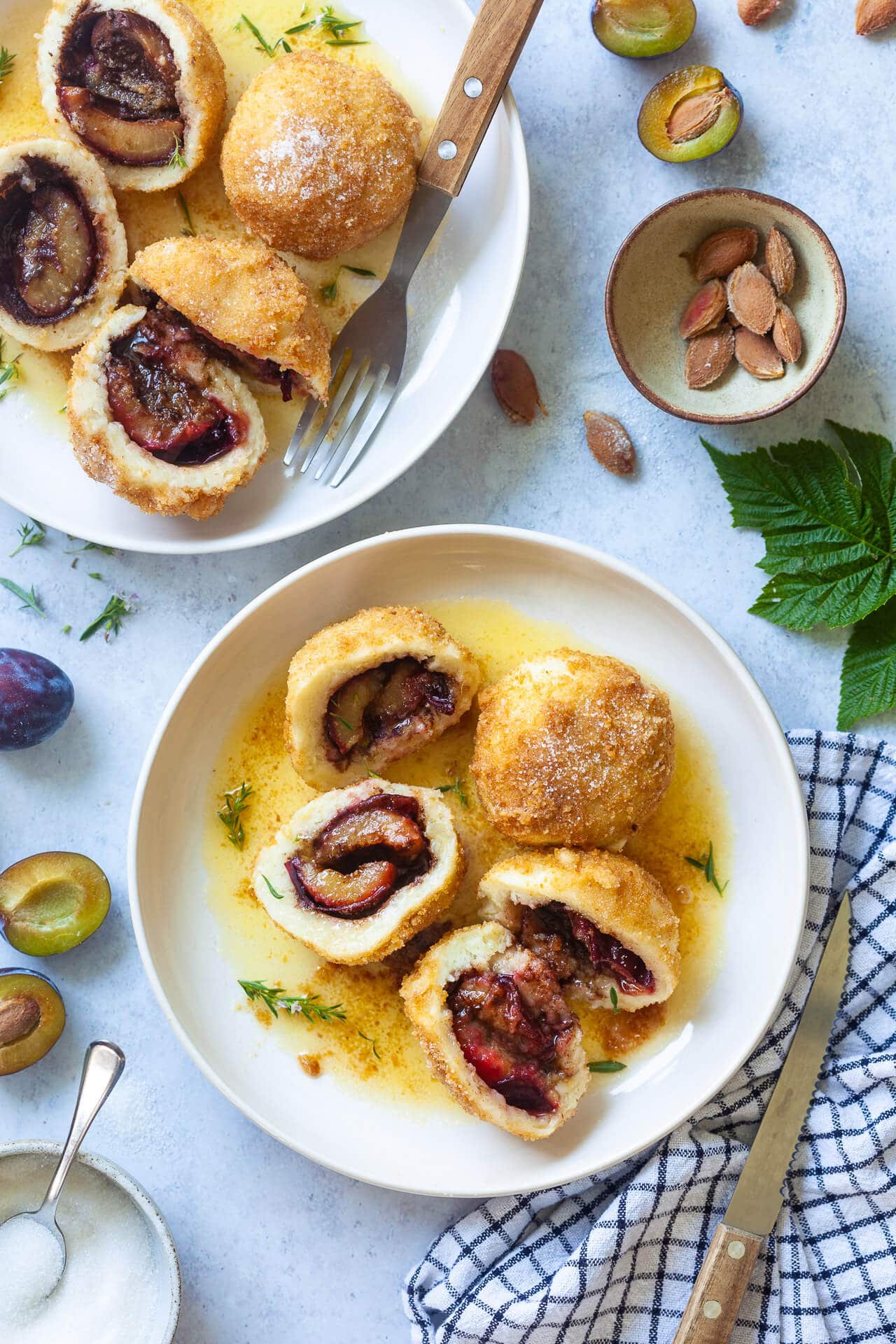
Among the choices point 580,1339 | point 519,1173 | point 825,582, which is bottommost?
point 580,1339

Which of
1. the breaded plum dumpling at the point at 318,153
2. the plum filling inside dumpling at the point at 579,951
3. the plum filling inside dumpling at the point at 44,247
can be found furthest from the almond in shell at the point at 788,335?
the plum filling inside dumpling at the point at 44,247

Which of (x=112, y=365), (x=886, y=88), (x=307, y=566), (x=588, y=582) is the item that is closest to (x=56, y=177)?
(x=112, y=365)

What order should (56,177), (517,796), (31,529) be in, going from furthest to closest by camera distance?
(31,529), (56,177), (517,796)

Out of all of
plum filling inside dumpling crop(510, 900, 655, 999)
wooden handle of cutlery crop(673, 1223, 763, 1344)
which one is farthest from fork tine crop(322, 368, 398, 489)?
wooden handle of cutlery crop(673, 1223, 763, 1344)

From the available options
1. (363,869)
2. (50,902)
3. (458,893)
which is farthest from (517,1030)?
(50,902)

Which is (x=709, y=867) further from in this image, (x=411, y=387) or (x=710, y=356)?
(x=411, y=387)

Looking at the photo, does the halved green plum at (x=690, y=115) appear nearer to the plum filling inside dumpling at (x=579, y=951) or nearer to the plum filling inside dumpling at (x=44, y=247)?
the plum filling inside dumpling at (x=44, y=247)

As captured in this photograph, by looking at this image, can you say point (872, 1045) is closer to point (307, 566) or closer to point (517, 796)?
point (517, 796)
